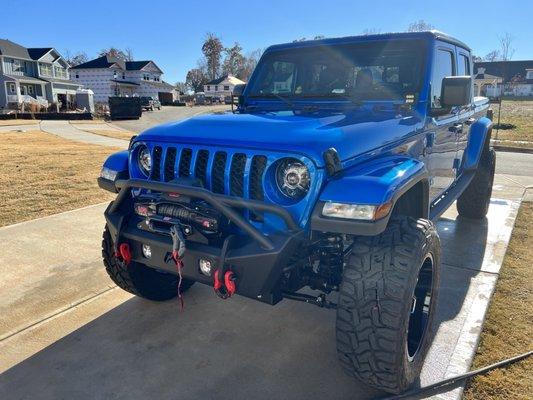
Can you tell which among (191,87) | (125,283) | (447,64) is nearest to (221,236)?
(125,283)

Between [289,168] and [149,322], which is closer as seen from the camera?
[289,168]

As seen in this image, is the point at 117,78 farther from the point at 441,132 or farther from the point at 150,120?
the point at 441,132

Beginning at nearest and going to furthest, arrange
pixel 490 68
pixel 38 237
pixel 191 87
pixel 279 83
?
pixel 279 83, pixel 38 237, pixel 490 68, pixel 191 87

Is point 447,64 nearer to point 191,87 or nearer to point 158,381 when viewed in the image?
point 158,381

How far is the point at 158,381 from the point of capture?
8.93ft

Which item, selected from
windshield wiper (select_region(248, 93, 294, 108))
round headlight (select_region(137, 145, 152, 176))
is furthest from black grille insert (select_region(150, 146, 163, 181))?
windshield wiper (select_region(248, 93, 294, 108))

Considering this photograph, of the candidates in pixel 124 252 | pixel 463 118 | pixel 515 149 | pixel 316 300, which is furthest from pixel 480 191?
pixel 515 149

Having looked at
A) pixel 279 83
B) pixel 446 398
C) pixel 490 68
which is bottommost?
pixel 446 398

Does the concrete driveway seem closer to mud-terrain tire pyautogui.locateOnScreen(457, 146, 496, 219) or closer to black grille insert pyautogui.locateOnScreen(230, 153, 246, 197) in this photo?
black grille insert pyautogui.locateOnScreen(230, 153, 246, 197)

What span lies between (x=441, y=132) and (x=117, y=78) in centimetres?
6821

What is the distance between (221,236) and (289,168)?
528mm

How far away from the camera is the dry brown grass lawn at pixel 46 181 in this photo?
652cm

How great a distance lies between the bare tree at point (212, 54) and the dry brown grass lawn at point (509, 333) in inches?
3444

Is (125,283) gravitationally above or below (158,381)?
above
